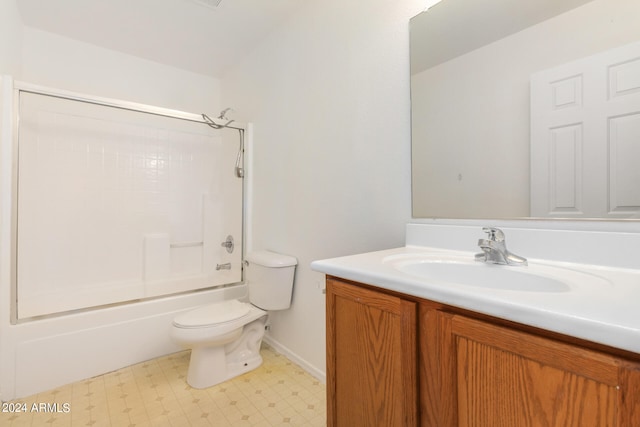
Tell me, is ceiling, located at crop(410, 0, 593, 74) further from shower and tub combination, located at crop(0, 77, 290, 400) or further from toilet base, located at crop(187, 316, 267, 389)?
toilet base, located at crop(187, 316, 267, 389)

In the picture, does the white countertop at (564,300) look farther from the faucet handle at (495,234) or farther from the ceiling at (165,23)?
the ceiling at (165,23)

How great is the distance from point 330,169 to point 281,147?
0.55 m

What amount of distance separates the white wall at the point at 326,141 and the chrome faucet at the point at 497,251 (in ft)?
1.32

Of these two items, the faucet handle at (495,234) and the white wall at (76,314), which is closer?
the faucet handle at (495,234)

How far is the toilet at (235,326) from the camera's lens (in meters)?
1.59

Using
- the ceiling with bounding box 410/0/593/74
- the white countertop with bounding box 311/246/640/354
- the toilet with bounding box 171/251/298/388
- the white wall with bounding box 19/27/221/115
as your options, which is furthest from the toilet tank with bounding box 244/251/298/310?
the white wall with bounding box 19/27/221/115

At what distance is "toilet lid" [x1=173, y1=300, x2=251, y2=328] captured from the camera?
1600mm

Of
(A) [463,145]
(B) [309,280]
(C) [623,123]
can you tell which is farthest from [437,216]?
(B) [309,280]

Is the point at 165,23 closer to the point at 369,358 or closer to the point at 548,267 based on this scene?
the point at 369,358

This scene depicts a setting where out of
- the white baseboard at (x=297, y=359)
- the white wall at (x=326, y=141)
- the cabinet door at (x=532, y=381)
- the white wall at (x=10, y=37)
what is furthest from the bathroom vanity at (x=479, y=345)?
the white wall at (x=10, y=37)

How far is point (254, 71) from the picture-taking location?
2342 millimetres

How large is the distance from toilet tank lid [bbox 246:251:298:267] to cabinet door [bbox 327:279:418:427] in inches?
36.3

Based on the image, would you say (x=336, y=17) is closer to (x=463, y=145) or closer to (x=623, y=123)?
(x=463, y=145)

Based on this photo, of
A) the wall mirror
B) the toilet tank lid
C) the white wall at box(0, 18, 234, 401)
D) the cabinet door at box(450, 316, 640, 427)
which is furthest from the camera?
the toilet tank lid
